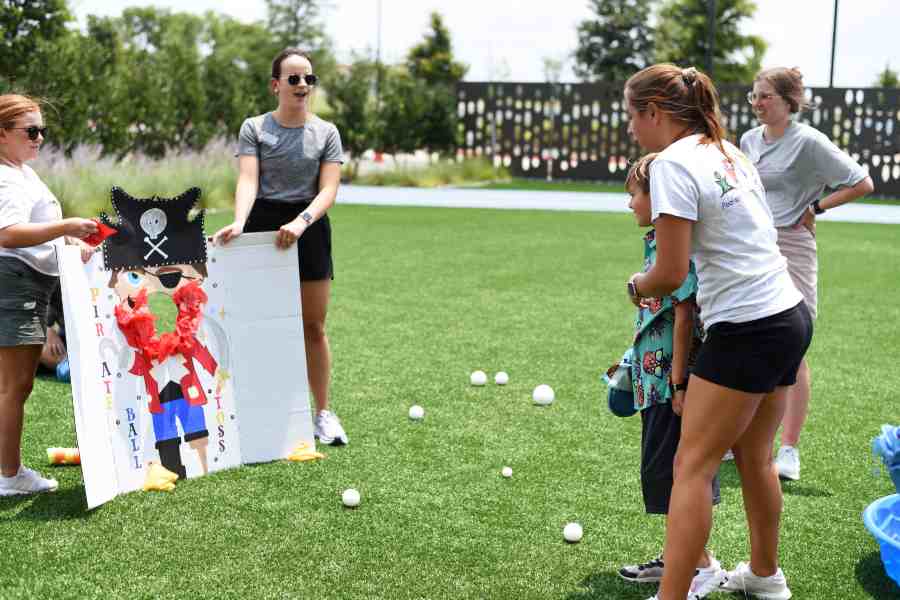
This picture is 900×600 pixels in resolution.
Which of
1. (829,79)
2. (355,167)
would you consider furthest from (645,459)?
(829,79)

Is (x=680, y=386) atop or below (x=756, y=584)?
atop

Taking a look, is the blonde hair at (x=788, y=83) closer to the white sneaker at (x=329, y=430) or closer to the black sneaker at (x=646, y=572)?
the black sneaker at (x=646, y=572)

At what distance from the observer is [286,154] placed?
4734 millimetres

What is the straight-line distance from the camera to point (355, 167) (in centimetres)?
2691

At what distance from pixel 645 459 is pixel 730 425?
0.53 meters

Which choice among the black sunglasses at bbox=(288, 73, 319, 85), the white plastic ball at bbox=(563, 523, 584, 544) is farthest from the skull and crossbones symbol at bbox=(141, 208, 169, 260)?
the white plastic ball at bbox=(563, 523, 584, 544)

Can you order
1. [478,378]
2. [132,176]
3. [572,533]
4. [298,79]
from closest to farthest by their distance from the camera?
[572,533] → [298,79] → [478,378] → [132,176]

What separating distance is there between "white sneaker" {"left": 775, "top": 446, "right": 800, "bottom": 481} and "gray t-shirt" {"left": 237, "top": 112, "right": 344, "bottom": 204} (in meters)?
2.62

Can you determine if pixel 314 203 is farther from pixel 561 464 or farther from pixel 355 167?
pixel 355 167

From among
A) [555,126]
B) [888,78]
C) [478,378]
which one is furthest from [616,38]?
[478,378]

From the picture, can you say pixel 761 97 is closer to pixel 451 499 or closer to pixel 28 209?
pixel 451 499

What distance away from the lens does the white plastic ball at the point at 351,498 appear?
13.8 ft

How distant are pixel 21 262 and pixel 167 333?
72 centimetres

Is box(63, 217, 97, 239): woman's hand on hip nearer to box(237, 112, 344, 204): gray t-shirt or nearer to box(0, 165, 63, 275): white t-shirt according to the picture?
box(0, 165, 63, 275): white t-shirt
